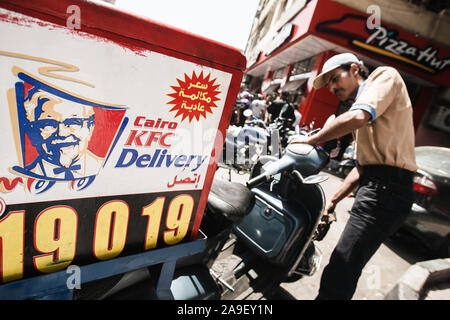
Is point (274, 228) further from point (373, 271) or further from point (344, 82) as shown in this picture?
point (373, 271)

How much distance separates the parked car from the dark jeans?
1808 mm

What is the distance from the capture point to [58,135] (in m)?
0.52

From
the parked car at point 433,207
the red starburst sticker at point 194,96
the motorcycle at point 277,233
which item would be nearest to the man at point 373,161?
the motorcycle at point 277,233

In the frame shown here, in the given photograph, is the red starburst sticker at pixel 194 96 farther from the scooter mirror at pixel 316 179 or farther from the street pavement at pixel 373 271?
the street pavement at pixel 373 271

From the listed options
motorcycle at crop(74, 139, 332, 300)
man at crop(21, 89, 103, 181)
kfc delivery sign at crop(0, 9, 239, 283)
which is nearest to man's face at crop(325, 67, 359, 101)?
motorcycle at crop(74, 139, 332, 300)

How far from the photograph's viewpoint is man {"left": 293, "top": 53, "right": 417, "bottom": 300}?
4.62 feet

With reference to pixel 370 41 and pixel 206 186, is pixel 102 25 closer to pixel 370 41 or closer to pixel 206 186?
pixel 206 186

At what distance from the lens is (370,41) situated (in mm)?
7754

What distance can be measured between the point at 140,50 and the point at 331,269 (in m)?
1.76

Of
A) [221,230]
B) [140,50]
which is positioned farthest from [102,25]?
[221,230]

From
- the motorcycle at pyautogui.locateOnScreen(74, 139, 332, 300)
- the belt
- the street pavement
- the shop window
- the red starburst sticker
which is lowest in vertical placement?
the street pavement

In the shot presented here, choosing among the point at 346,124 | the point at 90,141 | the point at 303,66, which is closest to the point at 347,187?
the point at 346,124

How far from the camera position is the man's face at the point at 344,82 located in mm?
1604

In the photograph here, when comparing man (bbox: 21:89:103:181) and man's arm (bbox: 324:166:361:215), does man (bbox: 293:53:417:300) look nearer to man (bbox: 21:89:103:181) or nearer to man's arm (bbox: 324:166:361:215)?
man's arm (bbox: 324:166:361:215)
